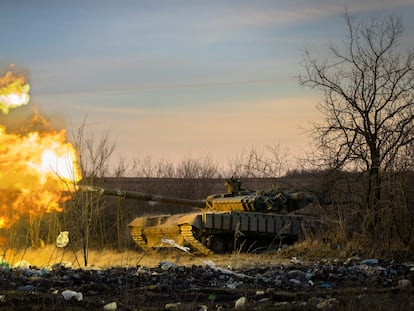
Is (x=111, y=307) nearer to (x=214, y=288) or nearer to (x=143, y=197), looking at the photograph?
(x=214, y=288)

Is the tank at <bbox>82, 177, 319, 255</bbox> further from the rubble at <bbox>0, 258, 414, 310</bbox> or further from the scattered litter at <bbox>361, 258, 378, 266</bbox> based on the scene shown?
the rubble at <bbox>0, 258, 414, 310</bbox>

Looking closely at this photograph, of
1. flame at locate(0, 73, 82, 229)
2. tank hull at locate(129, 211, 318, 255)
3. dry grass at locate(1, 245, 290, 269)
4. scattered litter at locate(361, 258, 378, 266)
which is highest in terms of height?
flame at locate(0, 73, 82, 229)

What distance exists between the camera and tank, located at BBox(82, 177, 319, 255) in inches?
806

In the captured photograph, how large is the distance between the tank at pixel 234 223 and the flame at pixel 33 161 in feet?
12.4

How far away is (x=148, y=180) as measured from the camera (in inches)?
1347

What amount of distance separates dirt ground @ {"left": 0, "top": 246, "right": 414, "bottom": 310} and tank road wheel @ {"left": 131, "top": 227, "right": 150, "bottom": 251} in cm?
976

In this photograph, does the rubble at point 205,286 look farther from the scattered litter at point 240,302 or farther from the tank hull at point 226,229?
the tank hull at point 226,229

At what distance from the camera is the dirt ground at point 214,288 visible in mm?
8633

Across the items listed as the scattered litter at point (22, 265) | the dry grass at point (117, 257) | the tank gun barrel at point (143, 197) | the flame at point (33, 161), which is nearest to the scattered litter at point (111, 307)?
the scattered litter at point (22, 265)

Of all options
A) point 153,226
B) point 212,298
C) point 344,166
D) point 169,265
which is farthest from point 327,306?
point 153,226

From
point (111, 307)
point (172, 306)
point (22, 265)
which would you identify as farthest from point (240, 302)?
point (22, 265)

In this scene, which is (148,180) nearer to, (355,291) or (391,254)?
(391,254)

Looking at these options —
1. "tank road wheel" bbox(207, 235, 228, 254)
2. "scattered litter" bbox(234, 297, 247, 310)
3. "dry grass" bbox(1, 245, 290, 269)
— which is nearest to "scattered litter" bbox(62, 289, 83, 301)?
"scattered litter" bbox(234, 297, 247, 310)

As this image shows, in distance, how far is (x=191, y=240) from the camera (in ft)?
67.3
